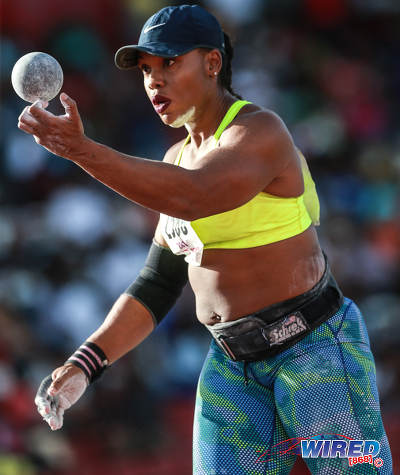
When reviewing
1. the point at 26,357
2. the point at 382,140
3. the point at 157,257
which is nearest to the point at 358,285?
the point at 382,140

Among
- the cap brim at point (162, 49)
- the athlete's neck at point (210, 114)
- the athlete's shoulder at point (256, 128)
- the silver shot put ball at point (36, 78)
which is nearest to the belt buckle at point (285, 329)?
the athlete's shoulder at point (256, 128)

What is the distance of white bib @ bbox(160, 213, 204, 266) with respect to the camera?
3.35m

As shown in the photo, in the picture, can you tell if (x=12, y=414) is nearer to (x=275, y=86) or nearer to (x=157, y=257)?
(x=157, y=257)

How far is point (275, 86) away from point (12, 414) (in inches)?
196

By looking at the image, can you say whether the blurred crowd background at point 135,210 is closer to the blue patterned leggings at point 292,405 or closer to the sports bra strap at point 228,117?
the blue patterned leggings at point 292,405

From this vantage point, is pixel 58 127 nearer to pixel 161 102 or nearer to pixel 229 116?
pixel 161 102

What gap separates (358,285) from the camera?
7.99 m

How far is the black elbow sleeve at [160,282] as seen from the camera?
3.77 metres

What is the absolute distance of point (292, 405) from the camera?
3.17m

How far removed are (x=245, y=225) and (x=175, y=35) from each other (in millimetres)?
776

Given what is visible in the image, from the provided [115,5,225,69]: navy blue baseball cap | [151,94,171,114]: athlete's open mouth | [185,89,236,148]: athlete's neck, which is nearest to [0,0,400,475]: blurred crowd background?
[185,89,236,148]: athlete's neck

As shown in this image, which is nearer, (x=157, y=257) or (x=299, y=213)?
(x=299, y=213)

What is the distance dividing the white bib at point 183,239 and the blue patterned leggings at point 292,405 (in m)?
0.46

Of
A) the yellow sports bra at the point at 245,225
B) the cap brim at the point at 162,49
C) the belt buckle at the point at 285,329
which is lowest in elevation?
the belt buckle at the point at 285,329
